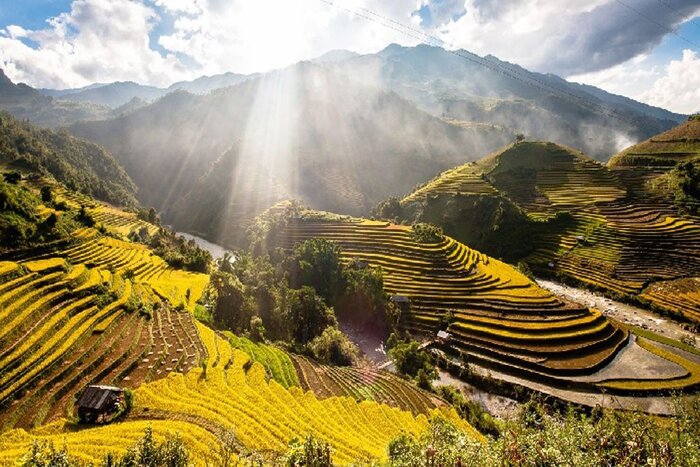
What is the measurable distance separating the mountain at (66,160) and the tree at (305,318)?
292 ft

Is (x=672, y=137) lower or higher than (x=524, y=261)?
higher

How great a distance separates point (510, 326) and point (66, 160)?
167217 millimetres

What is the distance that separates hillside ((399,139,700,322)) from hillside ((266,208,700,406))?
1663 cm

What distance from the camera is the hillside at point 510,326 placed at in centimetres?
3916

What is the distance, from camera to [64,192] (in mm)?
91375

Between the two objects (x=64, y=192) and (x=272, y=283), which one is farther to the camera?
(x=64, y=192)

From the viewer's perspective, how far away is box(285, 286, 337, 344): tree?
152 feet

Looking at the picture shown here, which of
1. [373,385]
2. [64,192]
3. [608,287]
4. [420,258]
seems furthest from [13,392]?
[64,192]

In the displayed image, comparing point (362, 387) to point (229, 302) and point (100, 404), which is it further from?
point (229, 302)

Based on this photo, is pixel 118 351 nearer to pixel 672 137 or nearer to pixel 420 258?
pixel 420 258

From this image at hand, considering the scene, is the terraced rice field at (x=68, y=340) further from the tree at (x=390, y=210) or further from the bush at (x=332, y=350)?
the tree at (x=390, y=210)

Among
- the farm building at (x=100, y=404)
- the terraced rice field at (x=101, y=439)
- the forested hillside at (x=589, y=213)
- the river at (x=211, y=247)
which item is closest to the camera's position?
the terraced rice field at (x=101, y=439)

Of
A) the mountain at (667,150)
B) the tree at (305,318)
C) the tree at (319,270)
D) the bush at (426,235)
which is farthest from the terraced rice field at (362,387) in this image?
the mountain at (667,150)

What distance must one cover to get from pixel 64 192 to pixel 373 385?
92476mm
